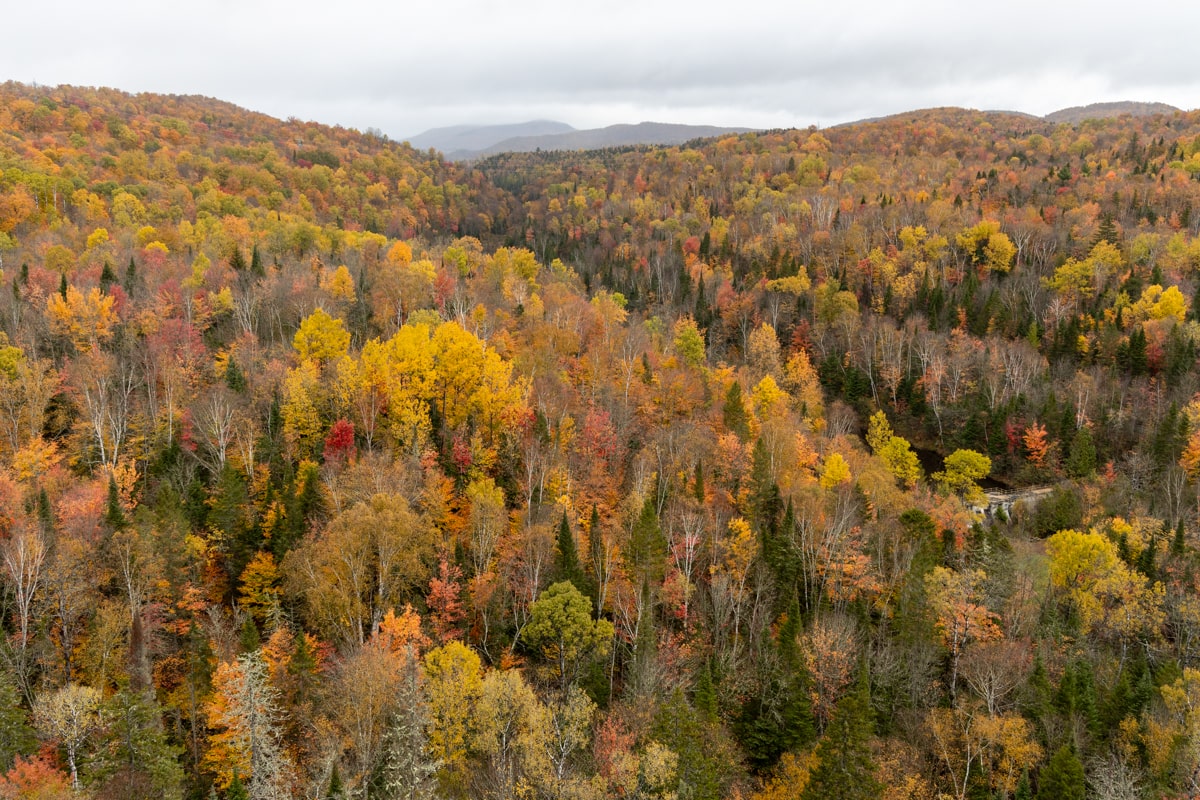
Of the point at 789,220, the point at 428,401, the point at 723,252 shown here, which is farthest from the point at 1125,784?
the point at 789,220

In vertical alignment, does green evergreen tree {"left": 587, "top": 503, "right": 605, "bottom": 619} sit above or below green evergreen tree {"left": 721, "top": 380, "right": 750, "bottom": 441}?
below

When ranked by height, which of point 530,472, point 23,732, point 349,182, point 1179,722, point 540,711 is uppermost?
point 349,182

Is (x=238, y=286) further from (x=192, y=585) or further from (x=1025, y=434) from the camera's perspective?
(x=1025, y=434)

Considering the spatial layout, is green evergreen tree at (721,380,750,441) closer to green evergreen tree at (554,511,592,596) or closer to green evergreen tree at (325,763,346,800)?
green evergreen tree at (554,511,592,596)

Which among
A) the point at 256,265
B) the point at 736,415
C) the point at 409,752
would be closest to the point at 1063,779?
the point at 409,752

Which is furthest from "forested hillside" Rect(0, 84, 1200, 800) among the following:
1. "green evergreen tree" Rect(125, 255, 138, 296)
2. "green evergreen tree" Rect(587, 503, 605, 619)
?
"green evergreen tree" Rect(125, 255, 138, 296)
